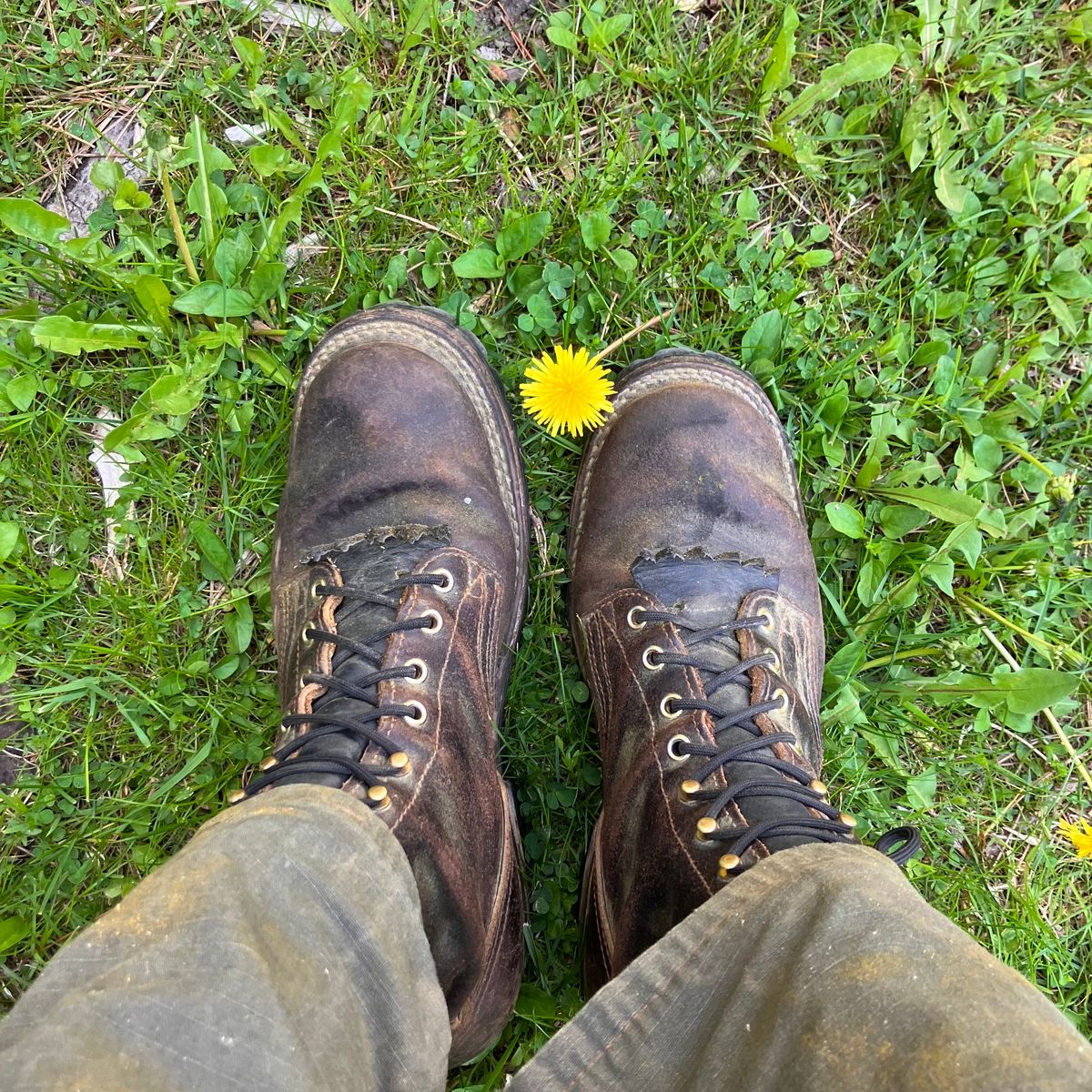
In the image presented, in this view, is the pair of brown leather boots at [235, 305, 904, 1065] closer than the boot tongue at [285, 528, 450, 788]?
Yes

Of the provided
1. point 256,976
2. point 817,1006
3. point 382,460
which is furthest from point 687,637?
point 256,976

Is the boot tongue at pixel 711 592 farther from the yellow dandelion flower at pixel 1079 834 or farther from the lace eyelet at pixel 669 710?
the yellow dandelion flower at pixel 1079 834

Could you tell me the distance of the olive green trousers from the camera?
0.87m

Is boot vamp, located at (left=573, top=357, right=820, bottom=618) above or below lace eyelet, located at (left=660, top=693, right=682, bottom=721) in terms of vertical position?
above

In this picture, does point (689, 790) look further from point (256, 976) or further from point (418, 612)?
point (256, 976)

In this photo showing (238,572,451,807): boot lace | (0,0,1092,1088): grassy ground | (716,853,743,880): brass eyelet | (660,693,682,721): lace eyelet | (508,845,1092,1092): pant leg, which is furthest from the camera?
(0,0,1092,1088): grassy ground

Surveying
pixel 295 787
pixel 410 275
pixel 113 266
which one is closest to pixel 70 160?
pixel 113 266

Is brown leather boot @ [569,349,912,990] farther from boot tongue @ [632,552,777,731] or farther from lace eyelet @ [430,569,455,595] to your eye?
lace eyelet @ [430,569,455,595]

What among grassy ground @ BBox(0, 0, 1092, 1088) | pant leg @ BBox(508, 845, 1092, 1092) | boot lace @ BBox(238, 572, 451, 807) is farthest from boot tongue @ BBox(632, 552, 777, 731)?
pant leg @ BBox(508, 845, 1092, 1092)

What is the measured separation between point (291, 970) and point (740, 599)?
122 cm

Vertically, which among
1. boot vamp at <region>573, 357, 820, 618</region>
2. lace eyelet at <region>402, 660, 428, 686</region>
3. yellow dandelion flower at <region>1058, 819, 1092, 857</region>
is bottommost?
yellow dandelion flower at <region>1058, 819, 1092, 857</region>

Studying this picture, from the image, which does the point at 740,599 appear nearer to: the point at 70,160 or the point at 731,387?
the point at 731,387

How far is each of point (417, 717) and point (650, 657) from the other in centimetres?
53

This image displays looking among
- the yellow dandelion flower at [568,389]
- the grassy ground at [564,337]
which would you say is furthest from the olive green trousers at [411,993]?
the yellow dandelion flower at [568,389]
